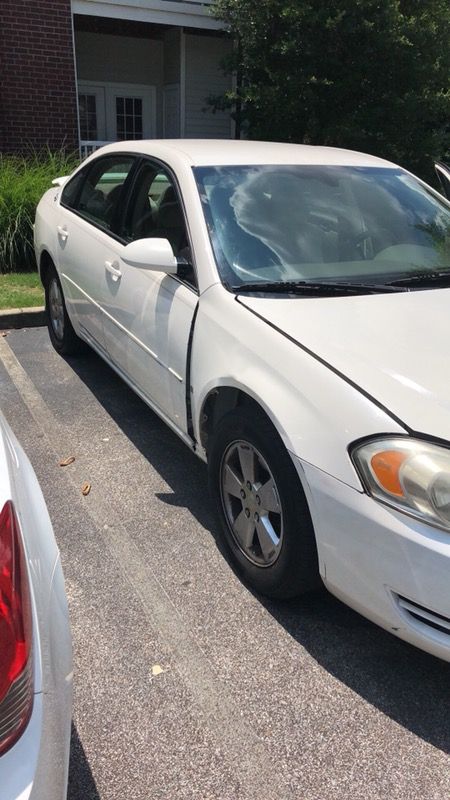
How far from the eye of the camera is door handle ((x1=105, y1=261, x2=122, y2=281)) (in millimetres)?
3824

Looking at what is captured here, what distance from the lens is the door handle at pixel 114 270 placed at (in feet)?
12.5

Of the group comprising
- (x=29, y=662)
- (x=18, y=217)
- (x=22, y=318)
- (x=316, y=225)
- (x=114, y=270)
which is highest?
(x=316, y=225)

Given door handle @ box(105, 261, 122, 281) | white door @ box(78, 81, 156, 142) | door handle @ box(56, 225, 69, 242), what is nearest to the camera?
door handle @ box(105, 261, 122, 281)

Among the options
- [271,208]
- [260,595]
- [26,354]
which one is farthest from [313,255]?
[26,354]

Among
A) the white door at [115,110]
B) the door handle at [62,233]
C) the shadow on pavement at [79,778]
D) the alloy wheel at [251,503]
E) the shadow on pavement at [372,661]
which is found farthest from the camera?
the white door at [115,110]

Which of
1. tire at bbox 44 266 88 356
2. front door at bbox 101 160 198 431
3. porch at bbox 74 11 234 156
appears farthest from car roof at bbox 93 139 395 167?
porch at bbox 74 11 234 156

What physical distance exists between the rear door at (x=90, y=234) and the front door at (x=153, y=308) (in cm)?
17

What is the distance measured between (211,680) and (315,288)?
159 centimetres

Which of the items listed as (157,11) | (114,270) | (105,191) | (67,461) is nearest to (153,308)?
(114,270)

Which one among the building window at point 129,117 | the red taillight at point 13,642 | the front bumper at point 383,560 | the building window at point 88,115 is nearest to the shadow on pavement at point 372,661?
the front bumper at point 383,560

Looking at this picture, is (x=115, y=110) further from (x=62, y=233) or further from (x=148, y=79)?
(x=62, y=233)

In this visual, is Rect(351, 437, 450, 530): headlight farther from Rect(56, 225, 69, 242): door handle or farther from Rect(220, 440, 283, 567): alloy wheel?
Rect(56, 225, 69, 242): door handle

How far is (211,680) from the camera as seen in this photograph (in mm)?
2391

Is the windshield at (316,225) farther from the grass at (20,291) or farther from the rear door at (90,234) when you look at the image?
the grass at (20,291)
